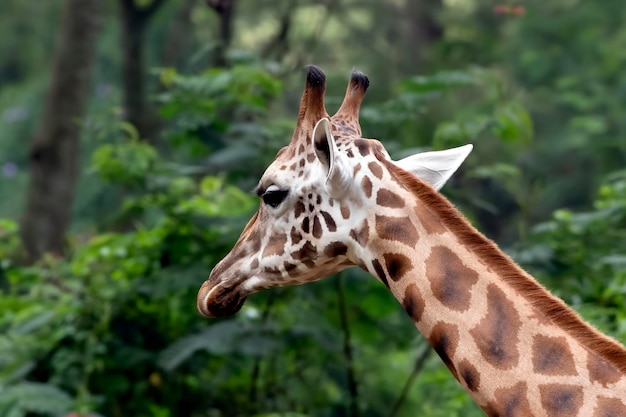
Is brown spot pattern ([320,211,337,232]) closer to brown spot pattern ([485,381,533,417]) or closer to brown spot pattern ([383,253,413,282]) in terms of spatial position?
brown spot pattern ([383,253,413,282])

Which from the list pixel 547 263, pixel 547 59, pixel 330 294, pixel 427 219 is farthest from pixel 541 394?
pixel 547 59

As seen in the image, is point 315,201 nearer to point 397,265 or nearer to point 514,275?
point 397,265

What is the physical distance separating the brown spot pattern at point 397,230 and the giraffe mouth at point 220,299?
62 cm

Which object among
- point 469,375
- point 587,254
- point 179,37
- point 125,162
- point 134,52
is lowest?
point 179,37

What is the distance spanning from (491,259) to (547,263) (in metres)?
2.77

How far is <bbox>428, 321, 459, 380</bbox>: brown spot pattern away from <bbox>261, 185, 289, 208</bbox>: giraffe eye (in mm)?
656

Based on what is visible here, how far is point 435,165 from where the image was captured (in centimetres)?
344

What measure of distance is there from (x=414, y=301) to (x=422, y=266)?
104mm

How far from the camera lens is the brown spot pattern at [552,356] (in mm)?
2814

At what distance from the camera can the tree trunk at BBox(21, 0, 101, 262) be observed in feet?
27.6

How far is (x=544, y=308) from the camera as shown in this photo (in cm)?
289

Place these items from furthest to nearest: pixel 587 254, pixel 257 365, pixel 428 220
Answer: pixel 257 365 → pixel 587 254 → pixel 428 220

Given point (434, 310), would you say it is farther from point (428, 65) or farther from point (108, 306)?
point (428, 65)

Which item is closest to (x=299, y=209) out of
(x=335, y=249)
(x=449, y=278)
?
(x=335, y=249)
